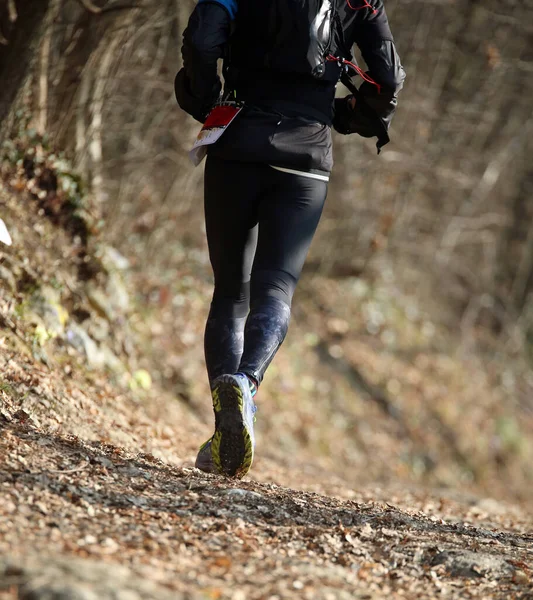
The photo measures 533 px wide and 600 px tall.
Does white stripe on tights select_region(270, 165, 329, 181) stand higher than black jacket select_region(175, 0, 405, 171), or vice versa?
black jacket select_region(175, 0, 405, 171)

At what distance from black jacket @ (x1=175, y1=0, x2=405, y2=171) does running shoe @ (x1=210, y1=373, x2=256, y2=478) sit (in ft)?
3.08

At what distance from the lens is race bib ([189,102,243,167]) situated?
3303 millimetres

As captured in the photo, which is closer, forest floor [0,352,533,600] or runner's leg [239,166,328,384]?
forest floor [0,352,533,600]

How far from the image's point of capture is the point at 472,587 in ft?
8.81

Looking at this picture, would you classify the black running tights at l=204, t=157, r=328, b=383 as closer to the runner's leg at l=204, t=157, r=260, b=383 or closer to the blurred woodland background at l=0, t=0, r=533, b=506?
the runner's leg at l=204, t=157, r=260, b=383

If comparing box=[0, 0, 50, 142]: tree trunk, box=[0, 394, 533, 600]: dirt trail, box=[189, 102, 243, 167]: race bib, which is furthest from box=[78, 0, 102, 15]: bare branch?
box=[0, 394, 533, 600]: dirt trail

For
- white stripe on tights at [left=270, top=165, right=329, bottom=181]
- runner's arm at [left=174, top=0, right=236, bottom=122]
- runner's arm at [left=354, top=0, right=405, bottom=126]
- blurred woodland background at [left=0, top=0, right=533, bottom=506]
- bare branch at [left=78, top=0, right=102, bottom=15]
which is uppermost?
blurred woodland background at [left=0, top=0, right=533, bottom=506]

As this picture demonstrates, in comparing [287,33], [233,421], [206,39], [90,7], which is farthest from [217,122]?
[90,7]

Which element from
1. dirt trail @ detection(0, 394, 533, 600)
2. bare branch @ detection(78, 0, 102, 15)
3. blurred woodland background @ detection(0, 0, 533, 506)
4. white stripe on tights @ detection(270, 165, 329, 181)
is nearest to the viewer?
dirt trail @ detection(0, 394, 533, 600)

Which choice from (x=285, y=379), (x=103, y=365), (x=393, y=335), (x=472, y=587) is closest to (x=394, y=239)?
(x=393, y=335)

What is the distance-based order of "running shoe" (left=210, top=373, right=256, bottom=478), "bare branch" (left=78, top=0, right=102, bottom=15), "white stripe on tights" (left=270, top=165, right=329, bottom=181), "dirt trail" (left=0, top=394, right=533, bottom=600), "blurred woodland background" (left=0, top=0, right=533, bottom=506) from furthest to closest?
"blurred woodland background" (left=0, top=0, right=533, bottom=506)
"bare branch" (left=78, top=0, right=102, bottom=15)
"white stripe on tights" (left=270, top=165, right=329, bottom=181)
"running shoe" (left=210, top=373, right=256, bottom=478)
"dirt trail" (left=0, top=394, right=533, bottom=600)

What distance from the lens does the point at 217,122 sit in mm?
3334

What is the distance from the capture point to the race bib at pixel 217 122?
330cm

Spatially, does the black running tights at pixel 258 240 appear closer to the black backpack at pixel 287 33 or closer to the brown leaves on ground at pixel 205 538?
the black backpack at pixel 287 33
